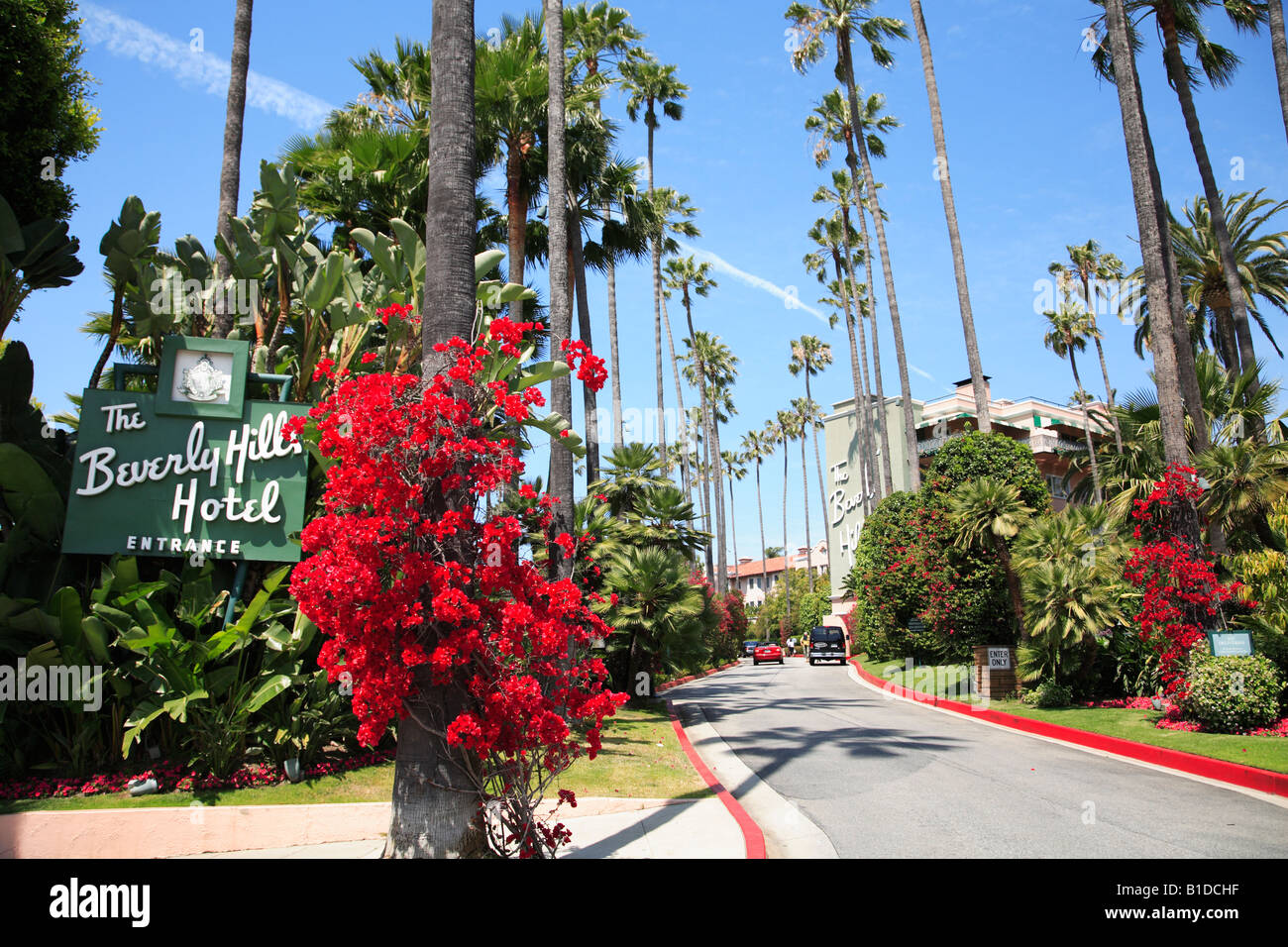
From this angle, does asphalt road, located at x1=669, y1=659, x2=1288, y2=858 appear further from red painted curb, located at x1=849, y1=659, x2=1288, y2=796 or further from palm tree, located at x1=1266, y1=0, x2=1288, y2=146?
palm tree, located at x1=1266, y1=0, x2=1288, y2=146

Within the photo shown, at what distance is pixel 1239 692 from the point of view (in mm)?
10719

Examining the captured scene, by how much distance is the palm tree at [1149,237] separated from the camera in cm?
1332

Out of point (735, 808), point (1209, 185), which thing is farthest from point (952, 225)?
point (735, 808)

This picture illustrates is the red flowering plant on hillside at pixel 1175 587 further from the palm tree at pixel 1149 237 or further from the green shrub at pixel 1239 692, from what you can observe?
the green shrub at pixel 1239 692

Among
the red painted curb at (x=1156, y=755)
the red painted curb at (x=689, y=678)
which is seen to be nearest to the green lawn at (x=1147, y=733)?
the red painted curb at (x=1156, y=755)

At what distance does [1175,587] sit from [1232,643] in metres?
1.51

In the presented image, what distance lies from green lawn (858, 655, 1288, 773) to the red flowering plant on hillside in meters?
0.73

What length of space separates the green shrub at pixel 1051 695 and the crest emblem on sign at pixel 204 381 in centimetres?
1475

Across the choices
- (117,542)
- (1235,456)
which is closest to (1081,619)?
(1235,456)

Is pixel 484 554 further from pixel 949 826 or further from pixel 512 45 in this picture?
pixel 512 45

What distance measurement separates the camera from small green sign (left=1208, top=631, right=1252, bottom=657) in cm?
1082

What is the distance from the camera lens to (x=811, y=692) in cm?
2188

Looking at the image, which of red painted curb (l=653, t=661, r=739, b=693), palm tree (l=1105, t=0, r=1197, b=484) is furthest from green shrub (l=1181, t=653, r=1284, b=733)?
red painted curb (l=653, t=661, r=739, b=693)

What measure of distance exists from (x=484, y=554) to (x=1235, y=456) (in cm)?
1448
